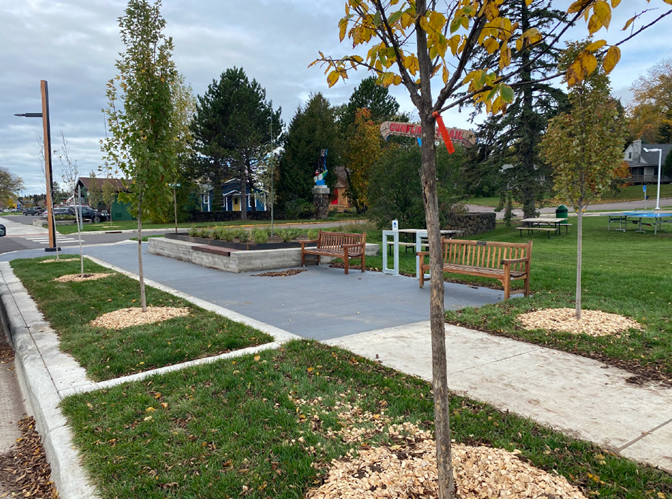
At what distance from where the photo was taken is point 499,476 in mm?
2551

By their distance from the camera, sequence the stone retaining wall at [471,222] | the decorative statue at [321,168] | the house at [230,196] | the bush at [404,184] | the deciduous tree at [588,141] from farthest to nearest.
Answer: the house at [230,196], the decorative statue at [321,168], the stone retaining wall at [471,222], the bush at [404,184], the deciduous tree at [588,141]

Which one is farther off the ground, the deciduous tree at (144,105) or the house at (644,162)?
the house at (644,162)

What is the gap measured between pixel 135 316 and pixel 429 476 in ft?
16.9

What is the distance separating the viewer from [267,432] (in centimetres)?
317

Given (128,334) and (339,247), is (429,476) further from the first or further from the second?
(339,247)

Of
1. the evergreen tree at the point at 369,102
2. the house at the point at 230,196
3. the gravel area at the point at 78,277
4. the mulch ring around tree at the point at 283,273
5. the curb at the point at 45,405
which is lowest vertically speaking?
the curb at the point at 45,405

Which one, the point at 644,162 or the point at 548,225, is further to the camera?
the point at 644,162

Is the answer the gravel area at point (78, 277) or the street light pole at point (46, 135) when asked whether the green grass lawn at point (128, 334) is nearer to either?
the gravel area at point (78, 277)

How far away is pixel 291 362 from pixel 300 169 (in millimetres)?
34088

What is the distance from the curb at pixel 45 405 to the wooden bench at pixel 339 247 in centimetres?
582

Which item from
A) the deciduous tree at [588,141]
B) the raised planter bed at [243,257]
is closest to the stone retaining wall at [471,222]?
the raised planter bed at [243,257]

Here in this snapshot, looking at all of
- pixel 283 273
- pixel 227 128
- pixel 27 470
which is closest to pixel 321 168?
pixel 227 128

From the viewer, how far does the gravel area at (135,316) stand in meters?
6.15

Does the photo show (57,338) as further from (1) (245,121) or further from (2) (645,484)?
(1) (245,121)
